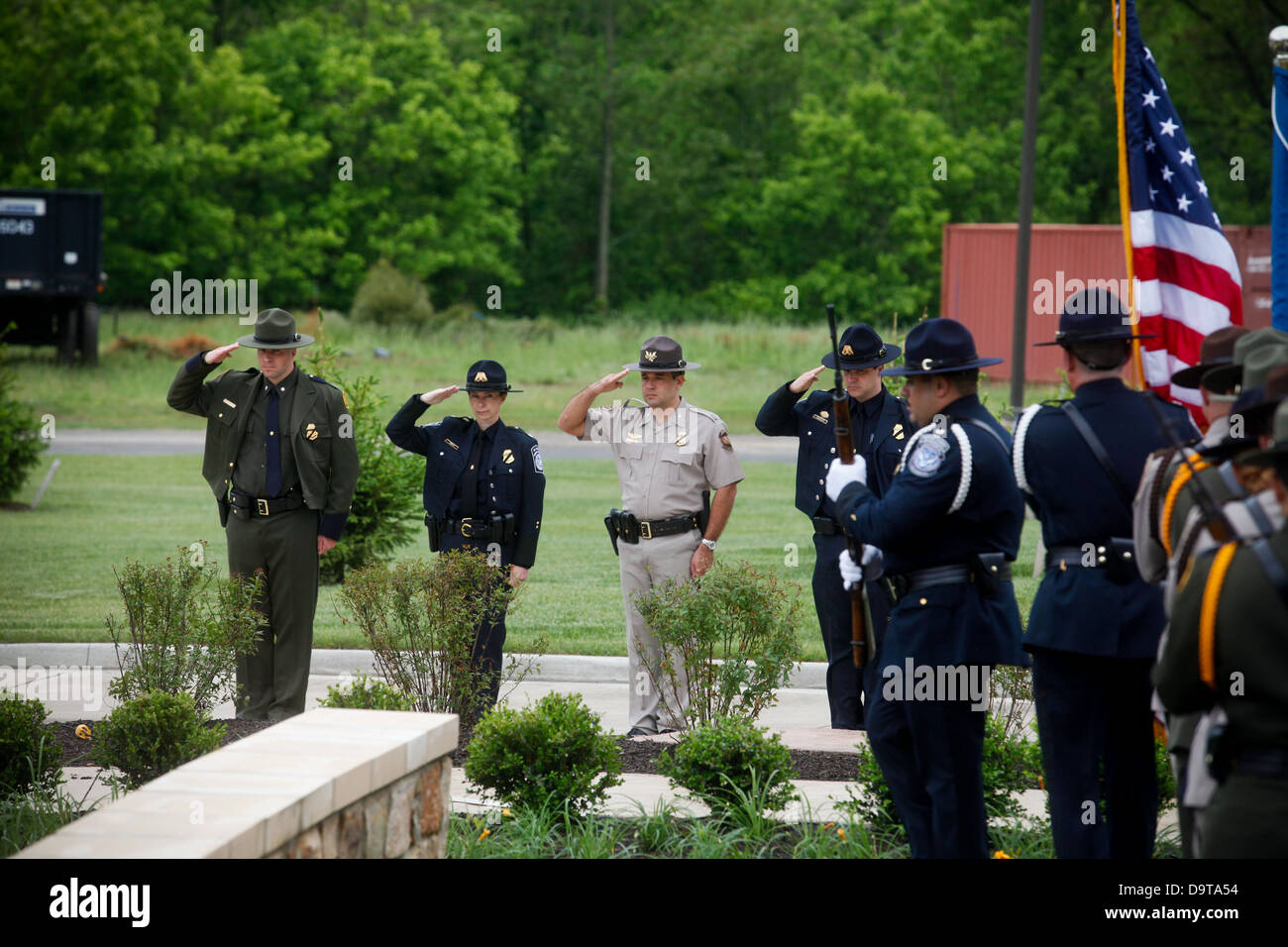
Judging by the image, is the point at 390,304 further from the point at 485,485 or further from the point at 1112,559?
the point at 1112,559

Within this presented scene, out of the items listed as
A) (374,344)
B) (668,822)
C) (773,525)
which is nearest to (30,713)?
(668,822)

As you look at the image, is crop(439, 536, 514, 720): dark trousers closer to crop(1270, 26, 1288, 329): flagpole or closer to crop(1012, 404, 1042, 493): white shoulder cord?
crop(1012, 404, 1042, 493): white shoulder cord

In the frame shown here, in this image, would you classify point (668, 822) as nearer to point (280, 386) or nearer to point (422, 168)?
point (280, 386)

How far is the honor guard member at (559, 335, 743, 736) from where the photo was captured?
7695mm

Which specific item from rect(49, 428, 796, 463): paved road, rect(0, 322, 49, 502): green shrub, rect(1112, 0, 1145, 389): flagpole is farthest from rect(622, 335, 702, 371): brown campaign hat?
rect(49, 428, 796, 463): paved road

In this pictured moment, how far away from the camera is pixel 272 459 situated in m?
7.55

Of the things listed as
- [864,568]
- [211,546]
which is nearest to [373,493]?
[211,546]

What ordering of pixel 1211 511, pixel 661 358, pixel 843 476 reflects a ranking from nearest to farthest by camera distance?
pixel 1211 511, pixel 843 476, pixel 661 358

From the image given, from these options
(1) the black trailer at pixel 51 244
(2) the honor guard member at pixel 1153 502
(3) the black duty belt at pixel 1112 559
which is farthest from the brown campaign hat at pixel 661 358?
(1) the black trailer at pixel 51 244

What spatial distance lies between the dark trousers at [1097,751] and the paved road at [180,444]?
16489mm

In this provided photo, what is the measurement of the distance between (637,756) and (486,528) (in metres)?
1.48

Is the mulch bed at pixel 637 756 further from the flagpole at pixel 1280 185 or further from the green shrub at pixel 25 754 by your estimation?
the flagpole at pixel 1280 185

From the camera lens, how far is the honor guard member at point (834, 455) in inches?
295

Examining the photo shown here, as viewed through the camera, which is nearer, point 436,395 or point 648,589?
point 648,589
